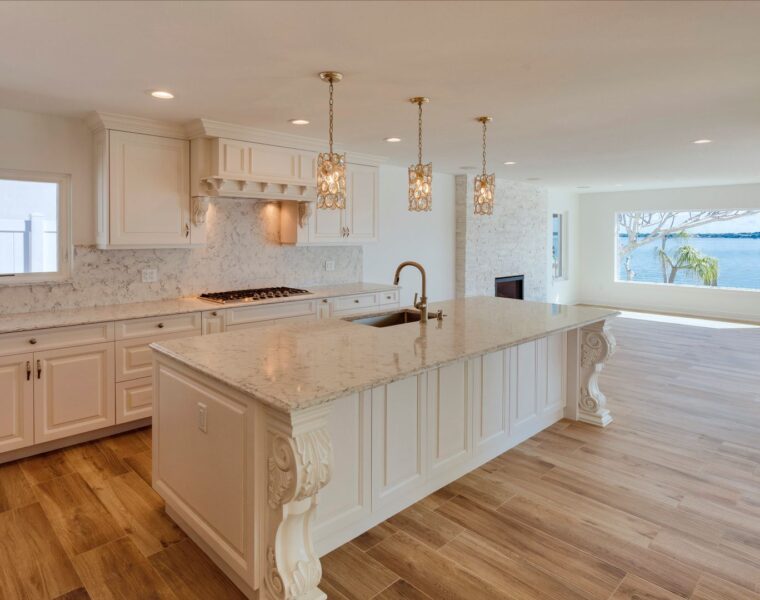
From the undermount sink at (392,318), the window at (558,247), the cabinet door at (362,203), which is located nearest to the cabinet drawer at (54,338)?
the undermount sink at (392,318)

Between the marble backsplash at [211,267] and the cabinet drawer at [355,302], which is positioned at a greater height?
A: the marble backsplash at [211,267]

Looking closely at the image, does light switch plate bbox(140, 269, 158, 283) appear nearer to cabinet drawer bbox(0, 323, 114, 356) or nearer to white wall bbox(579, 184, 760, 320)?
cabinet drawer bbox(0, 323, 114, 356)

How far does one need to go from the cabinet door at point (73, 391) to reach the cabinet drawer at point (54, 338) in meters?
0.04

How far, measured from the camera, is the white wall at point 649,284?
356 inches

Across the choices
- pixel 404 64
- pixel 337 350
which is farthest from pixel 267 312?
pixel 404 64

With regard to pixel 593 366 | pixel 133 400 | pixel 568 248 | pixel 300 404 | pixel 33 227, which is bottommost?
pixel 133 400

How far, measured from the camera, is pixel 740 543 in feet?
8.08

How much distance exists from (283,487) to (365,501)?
31.8 inches

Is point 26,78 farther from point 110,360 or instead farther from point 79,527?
point 79,527

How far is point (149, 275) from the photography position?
4391mm

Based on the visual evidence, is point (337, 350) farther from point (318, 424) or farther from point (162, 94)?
point (162, 94)

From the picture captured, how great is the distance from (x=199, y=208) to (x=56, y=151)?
1108 mm

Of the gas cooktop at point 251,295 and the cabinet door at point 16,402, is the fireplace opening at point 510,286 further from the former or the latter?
the cabinet door at point 16,402

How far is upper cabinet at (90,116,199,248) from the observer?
12.7ft
